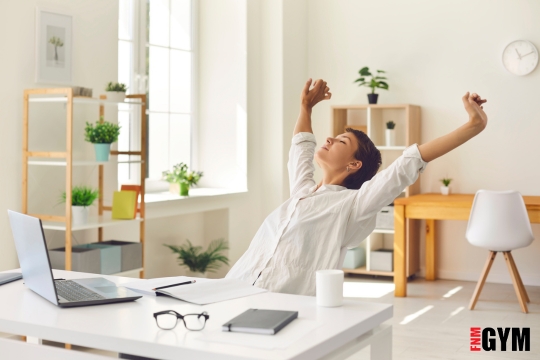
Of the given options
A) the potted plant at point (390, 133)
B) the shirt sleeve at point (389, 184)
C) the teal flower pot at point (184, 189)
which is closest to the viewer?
the shirt sleeve at point (389, 184)

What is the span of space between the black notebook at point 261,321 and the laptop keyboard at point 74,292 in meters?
0.47

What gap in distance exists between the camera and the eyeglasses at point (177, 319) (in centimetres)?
153

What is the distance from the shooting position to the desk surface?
4.72 m

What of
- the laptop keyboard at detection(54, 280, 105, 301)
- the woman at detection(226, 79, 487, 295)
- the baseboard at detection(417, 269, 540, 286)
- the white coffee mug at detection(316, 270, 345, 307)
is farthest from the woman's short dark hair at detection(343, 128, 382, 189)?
the baseboard at detection(417, 269, 540, 286)

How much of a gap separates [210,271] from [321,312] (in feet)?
12.5

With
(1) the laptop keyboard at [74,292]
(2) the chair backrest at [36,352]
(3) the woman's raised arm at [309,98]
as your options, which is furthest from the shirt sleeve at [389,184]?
(2) the chair backrest at [36,352]

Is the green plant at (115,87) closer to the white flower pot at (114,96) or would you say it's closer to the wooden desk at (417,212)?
the white flower pot at (114,96)

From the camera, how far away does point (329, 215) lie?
221cm

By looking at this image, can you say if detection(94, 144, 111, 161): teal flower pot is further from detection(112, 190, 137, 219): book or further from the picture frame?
the picture frame

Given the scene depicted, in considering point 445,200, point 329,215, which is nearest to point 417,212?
point 445,200

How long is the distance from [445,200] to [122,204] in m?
2.38

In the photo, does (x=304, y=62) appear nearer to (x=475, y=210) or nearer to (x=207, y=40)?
(x=207, y=40)

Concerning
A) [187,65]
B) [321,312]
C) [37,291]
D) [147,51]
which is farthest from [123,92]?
[321,312]

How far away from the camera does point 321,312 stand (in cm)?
168
